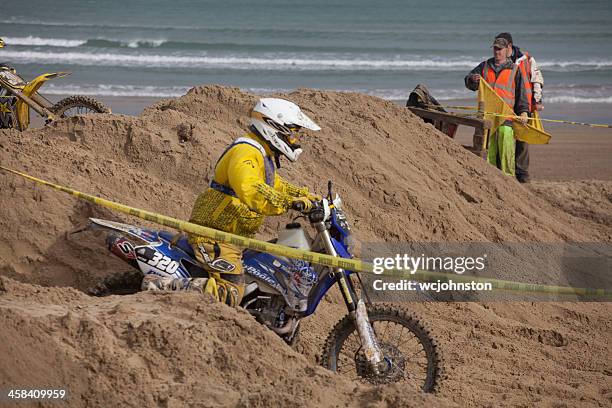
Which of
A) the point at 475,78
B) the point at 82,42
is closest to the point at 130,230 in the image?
the point at 475,78

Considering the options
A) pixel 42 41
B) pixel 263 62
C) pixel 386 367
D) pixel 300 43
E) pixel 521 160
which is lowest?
pixel 386 367

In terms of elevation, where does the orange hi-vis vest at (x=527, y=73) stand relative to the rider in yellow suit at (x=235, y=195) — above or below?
above

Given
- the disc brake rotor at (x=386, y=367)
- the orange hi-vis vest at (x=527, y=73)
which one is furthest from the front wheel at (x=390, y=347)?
the orange hi-vis vest at (x=527, y=73)

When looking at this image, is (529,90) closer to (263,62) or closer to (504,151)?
(504,151)

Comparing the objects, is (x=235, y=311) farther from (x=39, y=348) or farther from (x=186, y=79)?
(x=186, y=79)

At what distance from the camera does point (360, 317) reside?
21.1 ft

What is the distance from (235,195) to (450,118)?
6719 millimetres

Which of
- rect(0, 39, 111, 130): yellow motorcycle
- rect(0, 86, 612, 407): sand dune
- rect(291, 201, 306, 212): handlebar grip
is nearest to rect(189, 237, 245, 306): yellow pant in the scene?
rect(0, 86, 612, 407): sand dune

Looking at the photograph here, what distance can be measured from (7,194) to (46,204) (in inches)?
13.3

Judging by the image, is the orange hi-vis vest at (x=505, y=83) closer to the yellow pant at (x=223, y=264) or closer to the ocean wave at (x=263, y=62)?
the yellow pant at (x=223, y=264)

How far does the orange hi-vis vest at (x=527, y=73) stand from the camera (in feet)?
44.4

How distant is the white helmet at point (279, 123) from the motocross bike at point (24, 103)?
19.7 ft

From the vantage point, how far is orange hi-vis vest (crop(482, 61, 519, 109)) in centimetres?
1339

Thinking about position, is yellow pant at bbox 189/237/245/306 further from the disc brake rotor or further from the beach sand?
the beach sand
